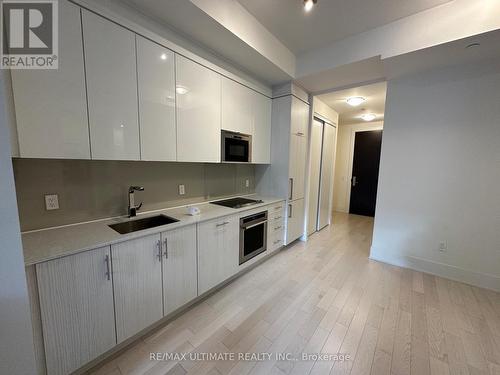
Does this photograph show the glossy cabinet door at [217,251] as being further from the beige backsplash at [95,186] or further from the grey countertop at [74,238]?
the beige backsplash at [95,186]

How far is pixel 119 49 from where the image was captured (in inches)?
57.4

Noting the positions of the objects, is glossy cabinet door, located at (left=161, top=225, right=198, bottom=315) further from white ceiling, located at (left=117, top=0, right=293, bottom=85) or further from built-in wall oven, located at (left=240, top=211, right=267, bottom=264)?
white ceiling, located at (left=117, top=0, right=293, bottom=85)

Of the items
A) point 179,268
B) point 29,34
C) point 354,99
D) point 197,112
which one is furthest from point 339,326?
point 354,99

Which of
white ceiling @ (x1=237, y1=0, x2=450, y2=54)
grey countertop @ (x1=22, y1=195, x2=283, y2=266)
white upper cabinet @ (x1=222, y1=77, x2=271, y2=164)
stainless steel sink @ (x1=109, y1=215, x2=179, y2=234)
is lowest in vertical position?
stainless steel sink @ (x1=109, y1=215, x2=179, y2=234)

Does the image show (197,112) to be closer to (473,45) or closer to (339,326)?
(339,326)

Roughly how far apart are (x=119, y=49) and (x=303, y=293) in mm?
2744

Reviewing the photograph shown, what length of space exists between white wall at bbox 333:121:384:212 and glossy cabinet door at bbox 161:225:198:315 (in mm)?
5207

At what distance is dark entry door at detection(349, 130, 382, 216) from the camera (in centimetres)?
522

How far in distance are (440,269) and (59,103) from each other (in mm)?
4132

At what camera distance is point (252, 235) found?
2.49 metres

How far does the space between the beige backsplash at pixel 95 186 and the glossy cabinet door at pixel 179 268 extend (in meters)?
0.60

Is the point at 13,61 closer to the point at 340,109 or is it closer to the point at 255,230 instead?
the point at 255,230

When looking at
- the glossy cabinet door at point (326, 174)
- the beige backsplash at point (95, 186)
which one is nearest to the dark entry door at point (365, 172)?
the glossy cabinet door at point (326, 174)

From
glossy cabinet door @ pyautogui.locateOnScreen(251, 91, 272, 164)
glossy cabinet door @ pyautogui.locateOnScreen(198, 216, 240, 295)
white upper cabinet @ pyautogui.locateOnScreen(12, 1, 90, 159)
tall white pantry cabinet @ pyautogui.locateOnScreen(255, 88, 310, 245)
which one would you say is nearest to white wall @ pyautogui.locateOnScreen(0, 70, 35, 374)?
white upper cabinet @ pyautogui.locateOnScreen(12, 1, 90, 159)
